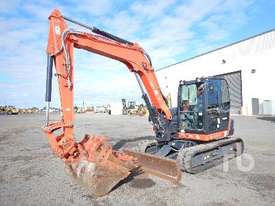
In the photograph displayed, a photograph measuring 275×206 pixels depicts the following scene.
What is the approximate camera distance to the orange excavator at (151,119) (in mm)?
7246

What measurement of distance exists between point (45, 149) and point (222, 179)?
837 centimetres

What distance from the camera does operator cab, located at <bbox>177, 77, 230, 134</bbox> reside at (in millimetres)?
9484

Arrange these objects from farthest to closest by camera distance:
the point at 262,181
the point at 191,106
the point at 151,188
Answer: the point at 191,106 < the point at 262,181 < the point at 151,188

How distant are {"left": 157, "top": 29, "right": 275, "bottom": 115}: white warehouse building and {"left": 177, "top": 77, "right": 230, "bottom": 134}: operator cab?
21030mm

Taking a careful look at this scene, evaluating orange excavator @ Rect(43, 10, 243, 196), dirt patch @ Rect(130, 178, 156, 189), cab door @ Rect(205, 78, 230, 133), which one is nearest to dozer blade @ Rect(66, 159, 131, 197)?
orange excavator @ Rect(43, 10, 243, 196)

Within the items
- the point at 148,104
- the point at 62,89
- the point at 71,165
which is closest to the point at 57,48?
the point at 62,89

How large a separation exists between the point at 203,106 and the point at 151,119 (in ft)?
5.61

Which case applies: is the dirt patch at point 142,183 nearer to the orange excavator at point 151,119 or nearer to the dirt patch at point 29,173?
the orange excavator at point 151,119

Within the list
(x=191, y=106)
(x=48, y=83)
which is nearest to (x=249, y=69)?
(x=191, y=106)

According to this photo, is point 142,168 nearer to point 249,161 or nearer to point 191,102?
point 191,102

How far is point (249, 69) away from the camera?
117 feet

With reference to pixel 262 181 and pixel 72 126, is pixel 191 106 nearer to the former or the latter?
pixel 262 181

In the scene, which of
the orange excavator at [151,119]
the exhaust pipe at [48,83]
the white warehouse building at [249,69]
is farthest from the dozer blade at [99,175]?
the white warehouse building at [249,69]

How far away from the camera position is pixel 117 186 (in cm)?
744
